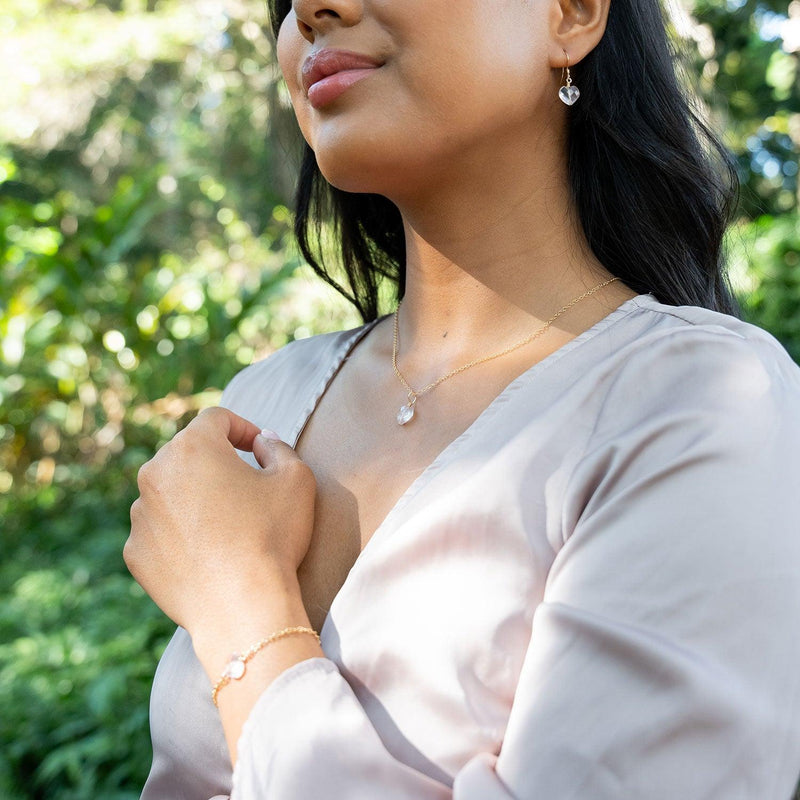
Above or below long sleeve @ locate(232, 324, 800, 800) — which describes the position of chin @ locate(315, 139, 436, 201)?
above

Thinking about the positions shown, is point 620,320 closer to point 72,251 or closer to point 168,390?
point 168,390

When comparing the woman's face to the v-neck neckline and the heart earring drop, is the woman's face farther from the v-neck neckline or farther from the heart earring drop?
the v-neck neckline

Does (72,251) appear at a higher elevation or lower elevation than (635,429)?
lower

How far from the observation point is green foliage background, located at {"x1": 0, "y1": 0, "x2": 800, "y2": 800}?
331 centimetres

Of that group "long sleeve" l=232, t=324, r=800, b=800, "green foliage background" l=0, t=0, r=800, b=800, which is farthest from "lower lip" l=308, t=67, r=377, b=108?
"green foliage background" l=0, t=0, r=800, b=800

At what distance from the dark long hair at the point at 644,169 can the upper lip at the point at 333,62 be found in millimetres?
324

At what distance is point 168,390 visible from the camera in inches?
226

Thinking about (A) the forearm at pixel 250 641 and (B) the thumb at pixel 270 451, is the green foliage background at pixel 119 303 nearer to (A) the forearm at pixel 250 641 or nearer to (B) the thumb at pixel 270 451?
(B) the thumb at pixel 270 451

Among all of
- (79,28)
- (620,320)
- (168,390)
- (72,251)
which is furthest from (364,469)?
(79,28)

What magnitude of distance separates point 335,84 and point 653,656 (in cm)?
77

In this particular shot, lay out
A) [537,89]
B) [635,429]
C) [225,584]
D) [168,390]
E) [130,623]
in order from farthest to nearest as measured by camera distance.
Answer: [168,390] < [130,623] < [537,89] < [225,584] < [635,429]

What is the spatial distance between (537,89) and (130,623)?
306 cm

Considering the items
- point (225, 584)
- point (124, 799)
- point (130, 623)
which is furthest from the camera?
point (130, 623)

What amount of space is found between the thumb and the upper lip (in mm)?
481
